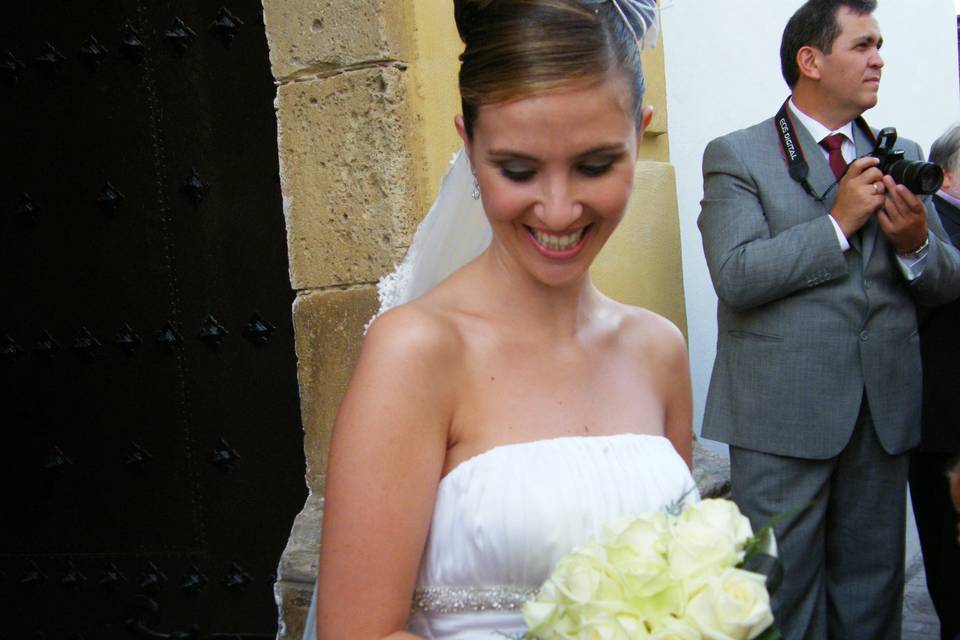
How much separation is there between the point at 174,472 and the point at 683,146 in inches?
102

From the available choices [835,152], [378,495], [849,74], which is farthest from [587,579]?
[849,74]

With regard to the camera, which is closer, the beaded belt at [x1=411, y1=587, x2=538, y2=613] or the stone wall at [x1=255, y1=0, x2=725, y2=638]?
the beaded belt at [x1=411, y1=587, x2=538, y2=613]

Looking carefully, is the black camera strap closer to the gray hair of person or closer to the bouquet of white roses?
the gray hair of person

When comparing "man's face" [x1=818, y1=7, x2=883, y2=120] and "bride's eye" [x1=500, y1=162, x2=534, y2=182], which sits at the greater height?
"man's face" [x1=818, y1=7, x2=883, y2=120]

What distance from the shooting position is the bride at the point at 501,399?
1.44 meters

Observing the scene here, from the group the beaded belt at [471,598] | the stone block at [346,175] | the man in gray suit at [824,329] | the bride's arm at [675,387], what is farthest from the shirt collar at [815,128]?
the beaded belt at [471,598]

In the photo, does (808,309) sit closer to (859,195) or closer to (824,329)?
(824,329)

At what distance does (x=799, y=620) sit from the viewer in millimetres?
3332

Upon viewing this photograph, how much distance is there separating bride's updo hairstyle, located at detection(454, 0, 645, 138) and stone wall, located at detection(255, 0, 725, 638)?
1.32 meters

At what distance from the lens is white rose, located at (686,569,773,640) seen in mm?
1120

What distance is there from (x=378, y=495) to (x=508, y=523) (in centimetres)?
23

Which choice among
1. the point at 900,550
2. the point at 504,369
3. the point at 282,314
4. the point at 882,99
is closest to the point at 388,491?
the point at 504,369

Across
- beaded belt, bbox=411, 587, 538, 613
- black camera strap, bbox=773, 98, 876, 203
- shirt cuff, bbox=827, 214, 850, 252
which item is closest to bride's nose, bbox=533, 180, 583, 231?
beaded belt, bbox=411, 587, 538, 613

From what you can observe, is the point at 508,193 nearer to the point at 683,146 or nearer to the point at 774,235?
the point at 774,235
